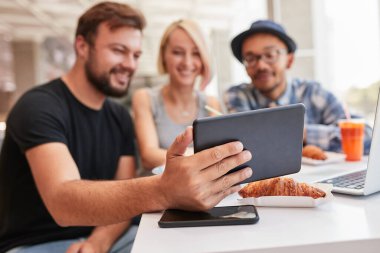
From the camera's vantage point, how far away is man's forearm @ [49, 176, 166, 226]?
79cm

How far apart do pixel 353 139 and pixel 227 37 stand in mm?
5315

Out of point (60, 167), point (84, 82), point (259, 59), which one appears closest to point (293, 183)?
point (60, 167)

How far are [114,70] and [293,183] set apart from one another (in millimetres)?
1117

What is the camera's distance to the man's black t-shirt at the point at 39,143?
1.23 metres

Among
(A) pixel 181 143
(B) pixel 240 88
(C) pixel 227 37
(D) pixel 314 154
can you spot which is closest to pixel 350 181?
(D) pixel 314 154

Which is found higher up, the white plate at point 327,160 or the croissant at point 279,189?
the croissant at point 279,189

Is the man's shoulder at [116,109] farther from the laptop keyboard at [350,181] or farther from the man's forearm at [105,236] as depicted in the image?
the laptop keyboard at [350,181]

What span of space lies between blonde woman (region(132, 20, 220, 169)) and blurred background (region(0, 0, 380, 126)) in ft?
1.28

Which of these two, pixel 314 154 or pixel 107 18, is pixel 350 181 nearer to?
pixel 314 154

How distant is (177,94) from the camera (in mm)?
2006

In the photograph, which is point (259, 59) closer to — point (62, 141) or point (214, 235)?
point (62, 141)

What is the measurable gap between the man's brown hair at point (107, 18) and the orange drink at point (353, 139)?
981mm

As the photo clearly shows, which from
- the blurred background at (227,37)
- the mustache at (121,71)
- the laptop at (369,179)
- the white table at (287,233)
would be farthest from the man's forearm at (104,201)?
the blurred background at (227,37)

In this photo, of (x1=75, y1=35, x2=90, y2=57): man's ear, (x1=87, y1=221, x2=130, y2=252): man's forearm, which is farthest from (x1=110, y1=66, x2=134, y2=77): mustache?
(x1=87, y1=221, x2=130, y2=252): man's forearm
